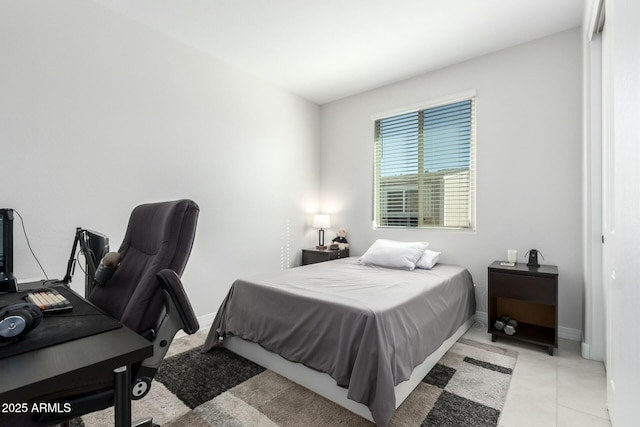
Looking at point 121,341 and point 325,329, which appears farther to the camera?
point 325,329

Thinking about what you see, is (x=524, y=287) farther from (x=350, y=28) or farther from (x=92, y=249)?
A: (x=92, y=249)

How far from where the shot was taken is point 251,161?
3.76m

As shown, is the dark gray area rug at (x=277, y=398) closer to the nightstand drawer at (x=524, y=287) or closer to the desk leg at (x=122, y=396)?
the nightstand drawer at (x=524, y=287)

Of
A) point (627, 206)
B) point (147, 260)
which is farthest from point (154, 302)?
point (627, 206)

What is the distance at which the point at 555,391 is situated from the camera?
6.64ft

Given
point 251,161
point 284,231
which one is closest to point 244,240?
point 284,231

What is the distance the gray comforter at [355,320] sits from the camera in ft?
5.53

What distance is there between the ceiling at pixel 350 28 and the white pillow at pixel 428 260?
2079 mm

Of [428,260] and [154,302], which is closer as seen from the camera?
[154,302]

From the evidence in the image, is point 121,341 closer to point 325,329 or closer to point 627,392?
point 325,329

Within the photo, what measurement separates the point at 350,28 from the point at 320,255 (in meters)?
2.57

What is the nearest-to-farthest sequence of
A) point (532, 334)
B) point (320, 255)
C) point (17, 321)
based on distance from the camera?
point (17, 321)
point (532, 334)
point (320, 255)

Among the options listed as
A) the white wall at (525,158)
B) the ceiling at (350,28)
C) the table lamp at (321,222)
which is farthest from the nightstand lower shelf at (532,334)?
the ceiling at (350,28)

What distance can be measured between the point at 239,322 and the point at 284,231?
1.83 metres
